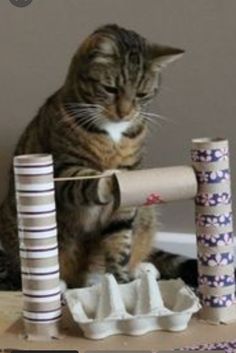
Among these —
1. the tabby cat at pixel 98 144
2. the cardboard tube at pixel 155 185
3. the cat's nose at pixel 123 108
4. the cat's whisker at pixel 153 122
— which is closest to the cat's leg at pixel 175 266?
the tabby cat at pixel 98 144

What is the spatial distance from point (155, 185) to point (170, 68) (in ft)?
2.37

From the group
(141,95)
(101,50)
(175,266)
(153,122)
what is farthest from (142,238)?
(101,50)

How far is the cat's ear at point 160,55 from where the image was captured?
1.60m

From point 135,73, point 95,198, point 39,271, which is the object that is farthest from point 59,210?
point 39,271

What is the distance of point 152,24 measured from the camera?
186 cm

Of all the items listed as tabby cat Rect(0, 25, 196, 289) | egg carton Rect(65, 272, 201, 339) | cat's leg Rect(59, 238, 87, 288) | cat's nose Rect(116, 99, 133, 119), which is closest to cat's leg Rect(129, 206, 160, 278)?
tabby cat Rect(0, 25, 196, 289)

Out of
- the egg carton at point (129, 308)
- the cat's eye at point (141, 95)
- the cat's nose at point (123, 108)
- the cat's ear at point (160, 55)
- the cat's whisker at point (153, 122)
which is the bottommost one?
the egg carton at point (129, 308)

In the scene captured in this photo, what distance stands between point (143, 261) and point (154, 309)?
0.66m

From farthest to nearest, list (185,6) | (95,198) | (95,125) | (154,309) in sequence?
(185,6) < (95,125) < (95,198) < (154,309)

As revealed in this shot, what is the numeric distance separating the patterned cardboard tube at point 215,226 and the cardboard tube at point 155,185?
2 centimetres

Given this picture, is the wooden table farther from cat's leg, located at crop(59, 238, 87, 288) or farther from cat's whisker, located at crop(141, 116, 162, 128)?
cat's whisker, located at crop(141, 116, 162, 128)

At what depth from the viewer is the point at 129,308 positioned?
4.14ft

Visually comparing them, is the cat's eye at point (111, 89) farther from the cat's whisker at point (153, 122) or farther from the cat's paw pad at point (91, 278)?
the cat's paw pad at point (91, 278)

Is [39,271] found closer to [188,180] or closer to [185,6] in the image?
[188,180]
